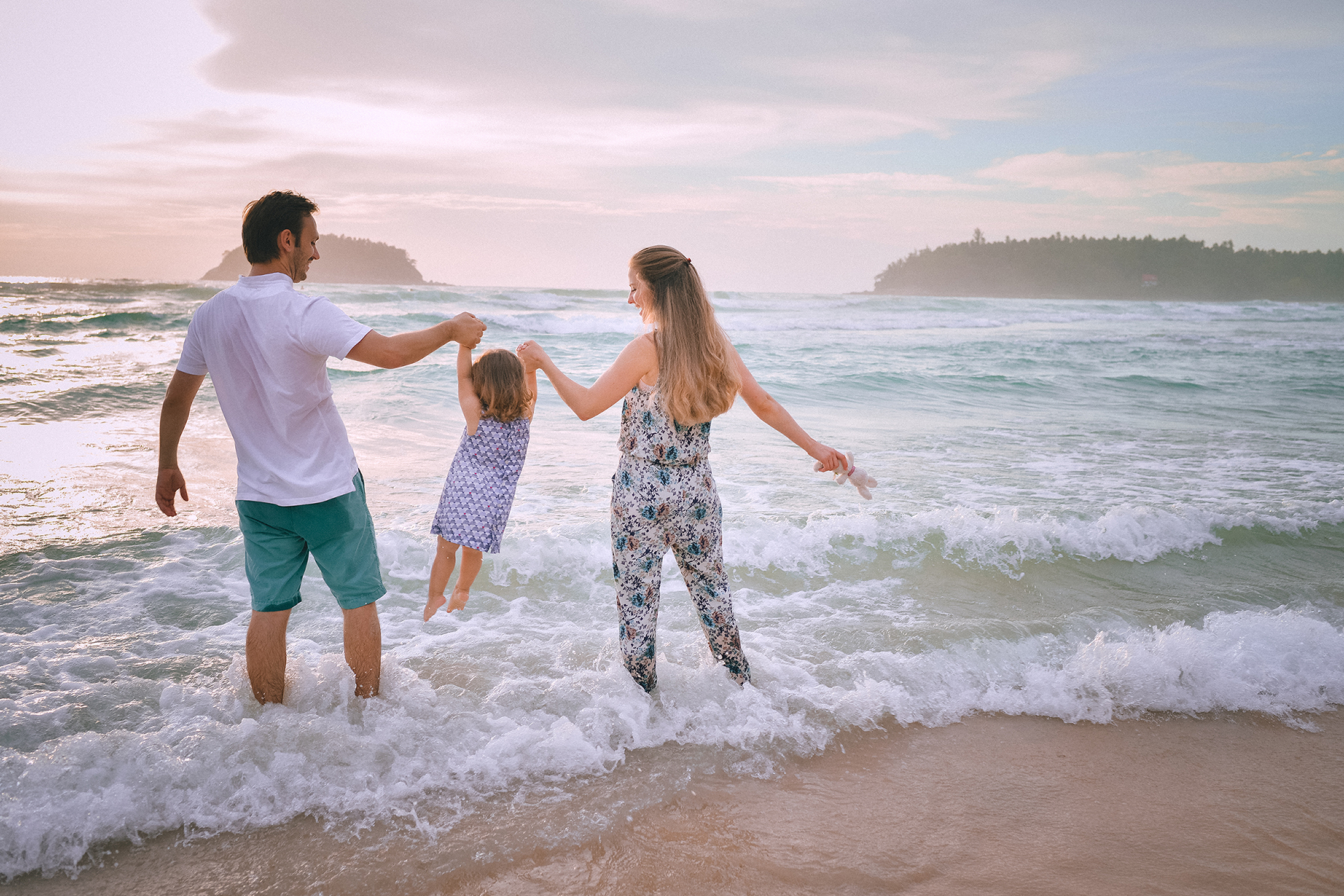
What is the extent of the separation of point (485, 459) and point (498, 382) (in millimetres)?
412

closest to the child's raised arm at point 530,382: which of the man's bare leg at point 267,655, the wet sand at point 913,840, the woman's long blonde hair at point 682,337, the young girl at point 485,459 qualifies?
the young girl at point 485,459

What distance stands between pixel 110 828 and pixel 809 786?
2524 mm

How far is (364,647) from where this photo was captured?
10.3 feet

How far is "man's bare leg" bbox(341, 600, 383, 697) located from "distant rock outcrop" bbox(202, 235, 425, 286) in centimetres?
5719

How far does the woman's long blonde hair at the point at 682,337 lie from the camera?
285 cm

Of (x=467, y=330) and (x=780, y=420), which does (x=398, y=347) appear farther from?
(x=780, y=420)

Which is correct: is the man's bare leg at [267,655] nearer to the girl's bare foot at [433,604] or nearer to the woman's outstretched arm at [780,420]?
the girl's bare foot at [433,604]

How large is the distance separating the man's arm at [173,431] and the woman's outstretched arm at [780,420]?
2.09 m

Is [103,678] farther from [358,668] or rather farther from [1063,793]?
[1063,793]

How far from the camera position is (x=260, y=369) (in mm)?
2688

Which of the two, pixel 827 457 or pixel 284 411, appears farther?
pixel 827 457

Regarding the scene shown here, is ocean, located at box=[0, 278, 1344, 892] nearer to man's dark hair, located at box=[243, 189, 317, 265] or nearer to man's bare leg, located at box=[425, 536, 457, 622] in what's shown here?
man's bare leg, located at box=[425, 536, 457, 622]

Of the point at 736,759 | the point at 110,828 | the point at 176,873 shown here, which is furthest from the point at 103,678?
the point at 736,759

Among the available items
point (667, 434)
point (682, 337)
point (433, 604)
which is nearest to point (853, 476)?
point (667, 434)
